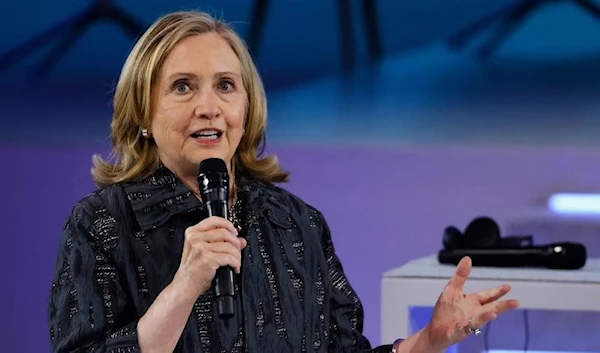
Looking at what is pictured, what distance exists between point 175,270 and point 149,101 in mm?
300

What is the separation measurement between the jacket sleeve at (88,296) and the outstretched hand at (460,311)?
53 centimetres

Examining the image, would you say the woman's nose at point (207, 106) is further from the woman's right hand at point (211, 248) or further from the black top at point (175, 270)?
the woman's right hand at point (211, 248)

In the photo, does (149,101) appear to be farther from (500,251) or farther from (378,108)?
(378,108)

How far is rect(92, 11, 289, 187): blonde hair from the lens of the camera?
6.75ft

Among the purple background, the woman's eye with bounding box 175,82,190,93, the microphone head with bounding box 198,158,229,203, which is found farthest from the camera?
the purple background

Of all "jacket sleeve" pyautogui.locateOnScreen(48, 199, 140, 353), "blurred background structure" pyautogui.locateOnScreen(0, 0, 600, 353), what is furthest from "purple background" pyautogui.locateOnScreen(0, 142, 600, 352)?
"jacket sleeve" pyautogui.locateOnScreen(48, 199, 140, 353)

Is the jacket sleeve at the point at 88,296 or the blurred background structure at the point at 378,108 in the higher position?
the blurred background structure at the point at 378,108

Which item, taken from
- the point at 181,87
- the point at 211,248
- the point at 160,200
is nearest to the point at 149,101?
the point at 181,87

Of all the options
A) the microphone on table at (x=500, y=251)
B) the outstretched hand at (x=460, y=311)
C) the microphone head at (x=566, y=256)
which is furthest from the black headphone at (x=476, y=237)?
the outstretched hand at (x=460, y=311)

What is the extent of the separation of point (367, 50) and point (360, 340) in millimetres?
1783

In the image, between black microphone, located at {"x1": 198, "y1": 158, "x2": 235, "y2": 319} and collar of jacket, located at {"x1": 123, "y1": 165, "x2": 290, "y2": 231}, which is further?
collar of jacket, located at {"x1": 123, "y1": 165, "x2": 290, "y2": 231}

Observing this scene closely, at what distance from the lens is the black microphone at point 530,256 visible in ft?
9.52

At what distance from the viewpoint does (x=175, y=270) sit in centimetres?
199

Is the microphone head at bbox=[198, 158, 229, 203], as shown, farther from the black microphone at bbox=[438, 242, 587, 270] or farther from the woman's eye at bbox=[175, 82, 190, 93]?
the black microphone at bbox=[438, 242, 587, 270]
